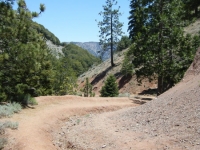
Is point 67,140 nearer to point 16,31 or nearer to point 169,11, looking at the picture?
point 16,31

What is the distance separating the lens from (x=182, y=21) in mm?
17828

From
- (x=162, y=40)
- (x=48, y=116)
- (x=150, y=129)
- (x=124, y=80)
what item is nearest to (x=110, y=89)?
(x=162, y=40)

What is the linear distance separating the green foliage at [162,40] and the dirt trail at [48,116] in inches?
133

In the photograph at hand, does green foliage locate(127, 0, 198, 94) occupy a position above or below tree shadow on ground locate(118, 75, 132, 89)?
A: above

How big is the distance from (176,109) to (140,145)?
102 inches

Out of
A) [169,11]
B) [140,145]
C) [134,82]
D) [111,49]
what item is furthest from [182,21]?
[111,49]

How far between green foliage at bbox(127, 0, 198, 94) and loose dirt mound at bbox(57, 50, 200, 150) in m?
6.60

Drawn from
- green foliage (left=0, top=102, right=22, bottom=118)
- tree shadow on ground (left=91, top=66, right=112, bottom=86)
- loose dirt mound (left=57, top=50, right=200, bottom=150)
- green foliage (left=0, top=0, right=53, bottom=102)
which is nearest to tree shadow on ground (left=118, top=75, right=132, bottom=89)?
tree shadow on ground (left=91, top=66, right=112, bottom=86)

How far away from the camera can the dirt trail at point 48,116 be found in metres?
8.34

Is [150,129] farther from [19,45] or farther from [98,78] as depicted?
[98,78]

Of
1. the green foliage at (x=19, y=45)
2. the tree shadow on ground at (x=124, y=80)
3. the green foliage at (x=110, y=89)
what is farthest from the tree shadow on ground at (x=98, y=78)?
the green foliage at (x=19, y=45)

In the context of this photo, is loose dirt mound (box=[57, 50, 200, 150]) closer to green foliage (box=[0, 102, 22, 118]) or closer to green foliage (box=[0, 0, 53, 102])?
green foliage (box=[0, 102, 22, 118])

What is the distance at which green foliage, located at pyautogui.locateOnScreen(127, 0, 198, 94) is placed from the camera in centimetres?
1753

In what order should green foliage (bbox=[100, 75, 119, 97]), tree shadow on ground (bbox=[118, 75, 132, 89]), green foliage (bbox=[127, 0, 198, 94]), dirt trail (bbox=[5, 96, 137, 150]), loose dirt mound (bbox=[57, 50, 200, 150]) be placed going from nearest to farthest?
loose dirt mound (bbox=[57, 50, 200, 150]) → dirt trail (bbox=[5, 96, 137, 150]) → green foliage (bbox=[127, 0, 198, 94]) → green foliage (bbox=[100, 75, 119, 97]) → tree shadow on ground (bbox=[118, 75, 132, 89])
